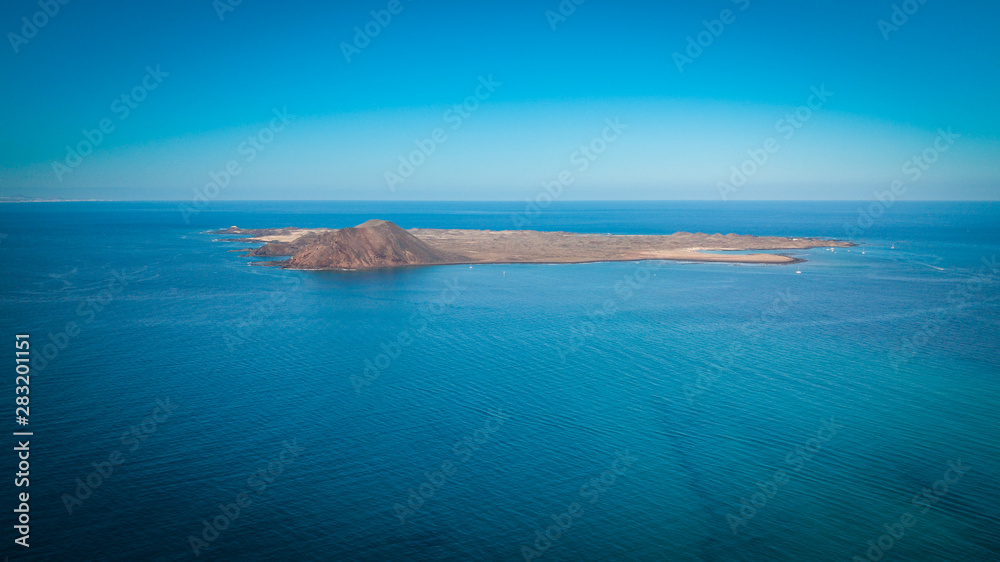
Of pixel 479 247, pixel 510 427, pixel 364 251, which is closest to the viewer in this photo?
pixel 510 427

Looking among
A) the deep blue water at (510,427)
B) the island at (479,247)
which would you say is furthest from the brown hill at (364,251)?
the deep blue water at (510,427)

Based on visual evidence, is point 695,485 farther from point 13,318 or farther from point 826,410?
point 13,318

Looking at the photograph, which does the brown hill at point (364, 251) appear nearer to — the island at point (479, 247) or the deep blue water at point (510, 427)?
the island at point (479, 247)

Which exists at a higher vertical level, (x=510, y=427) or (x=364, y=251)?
(x=364, y=251)

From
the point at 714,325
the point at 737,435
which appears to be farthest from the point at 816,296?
the point at 737,435

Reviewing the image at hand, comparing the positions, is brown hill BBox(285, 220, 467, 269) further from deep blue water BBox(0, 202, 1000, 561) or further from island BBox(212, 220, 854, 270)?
deep blue water BBox(0, 202, 1000, 561)

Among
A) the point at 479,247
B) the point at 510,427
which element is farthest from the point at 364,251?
the point at 510,427

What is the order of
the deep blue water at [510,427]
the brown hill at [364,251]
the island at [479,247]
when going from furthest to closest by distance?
the island at [479,247] < the brown hill at [364,251] < the deep blue water at [510,427]

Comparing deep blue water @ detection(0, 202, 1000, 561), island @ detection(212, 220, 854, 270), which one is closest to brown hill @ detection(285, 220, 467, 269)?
island @ detection(212, 220, 854, 270)

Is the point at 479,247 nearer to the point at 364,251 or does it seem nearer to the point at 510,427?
the point at 364,251
